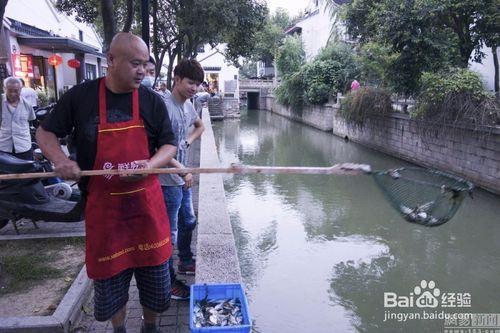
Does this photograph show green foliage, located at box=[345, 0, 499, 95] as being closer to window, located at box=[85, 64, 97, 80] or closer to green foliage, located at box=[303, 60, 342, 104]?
green foliage, located at box=[303, 60, 342, 104]

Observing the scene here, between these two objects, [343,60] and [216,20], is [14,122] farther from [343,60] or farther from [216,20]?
[343,60]

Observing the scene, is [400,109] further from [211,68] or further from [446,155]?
[211,68]

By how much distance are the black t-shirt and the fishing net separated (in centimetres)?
134

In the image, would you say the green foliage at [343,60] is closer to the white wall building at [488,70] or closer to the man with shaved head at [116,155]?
the white wall building at [488,70]

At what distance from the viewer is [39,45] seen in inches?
559

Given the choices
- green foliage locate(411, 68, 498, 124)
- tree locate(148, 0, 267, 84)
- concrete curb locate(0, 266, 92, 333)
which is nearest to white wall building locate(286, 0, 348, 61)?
tree locate(148, 0, 267, 84)

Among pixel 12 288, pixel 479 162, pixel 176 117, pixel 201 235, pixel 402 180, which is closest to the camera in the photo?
pixel 402 180

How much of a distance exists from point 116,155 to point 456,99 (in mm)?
9055

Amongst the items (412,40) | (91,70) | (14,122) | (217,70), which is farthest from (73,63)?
(217,70)

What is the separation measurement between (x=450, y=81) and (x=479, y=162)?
1.80 metres

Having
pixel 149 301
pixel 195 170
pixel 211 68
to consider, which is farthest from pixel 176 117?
pixel 211 68

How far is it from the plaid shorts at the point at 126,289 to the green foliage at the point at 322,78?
62.0 feet

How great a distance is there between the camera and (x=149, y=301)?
2.48 meters

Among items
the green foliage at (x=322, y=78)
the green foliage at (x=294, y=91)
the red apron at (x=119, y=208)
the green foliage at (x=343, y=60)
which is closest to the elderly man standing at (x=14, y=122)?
the red apron at (x=119, y=208)
